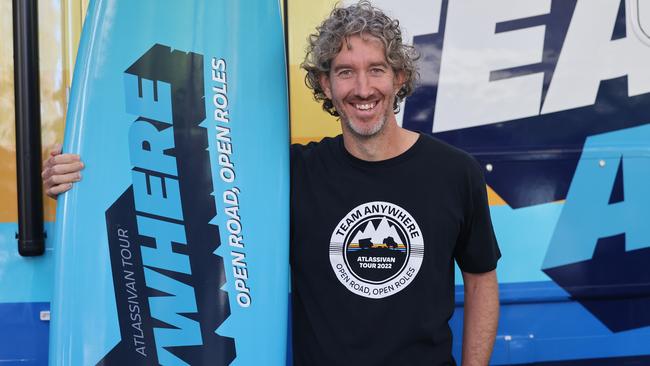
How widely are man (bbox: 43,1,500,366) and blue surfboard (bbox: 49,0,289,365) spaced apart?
0.93 ft

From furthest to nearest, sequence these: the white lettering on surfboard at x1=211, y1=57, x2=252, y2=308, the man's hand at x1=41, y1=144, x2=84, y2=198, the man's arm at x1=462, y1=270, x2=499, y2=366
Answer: the white lettering on surfboard at x1=211, y1=57, x2=252, y2=308 < the man's hand at x1=41, y1=144, x2=84, y2=198 < the man's arm at x1=462, y1=270, x2=499, y2=366

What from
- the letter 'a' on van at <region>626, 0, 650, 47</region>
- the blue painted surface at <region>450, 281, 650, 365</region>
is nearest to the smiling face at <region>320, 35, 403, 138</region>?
the blue painted surface at <region>450, 281, 650, 365</region>

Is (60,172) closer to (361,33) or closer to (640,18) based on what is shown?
(361,33)

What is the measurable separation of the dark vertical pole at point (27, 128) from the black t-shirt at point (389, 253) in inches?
41.1

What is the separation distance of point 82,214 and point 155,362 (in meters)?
0.50

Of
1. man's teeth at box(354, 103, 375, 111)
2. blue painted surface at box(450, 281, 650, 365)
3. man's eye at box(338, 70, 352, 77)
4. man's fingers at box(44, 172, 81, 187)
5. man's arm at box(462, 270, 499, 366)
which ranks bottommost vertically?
blue painted surface at box(450, 281, 650, 365)

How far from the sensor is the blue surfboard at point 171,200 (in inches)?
73.9

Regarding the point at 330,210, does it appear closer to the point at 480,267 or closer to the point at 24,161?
the point at 480,267

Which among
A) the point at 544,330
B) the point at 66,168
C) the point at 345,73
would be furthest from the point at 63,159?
the point at 544,330

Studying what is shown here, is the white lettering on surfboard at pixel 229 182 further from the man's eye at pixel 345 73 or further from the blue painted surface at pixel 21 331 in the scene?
the blue painted surface at pixel 21 331

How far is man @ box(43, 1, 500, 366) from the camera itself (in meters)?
1.60

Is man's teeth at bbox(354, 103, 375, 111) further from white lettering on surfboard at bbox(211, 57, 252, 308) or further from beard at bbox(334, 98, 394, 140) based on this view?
white lettering on surfboard at bbox(211, 57, 252, 308)

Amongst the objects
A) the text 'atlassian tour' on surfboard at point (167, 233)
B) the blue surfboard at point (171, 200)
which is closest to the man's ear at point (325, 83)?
the blue surfboard at point (171, 200)

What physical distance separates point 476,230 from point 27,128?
1524 mm
